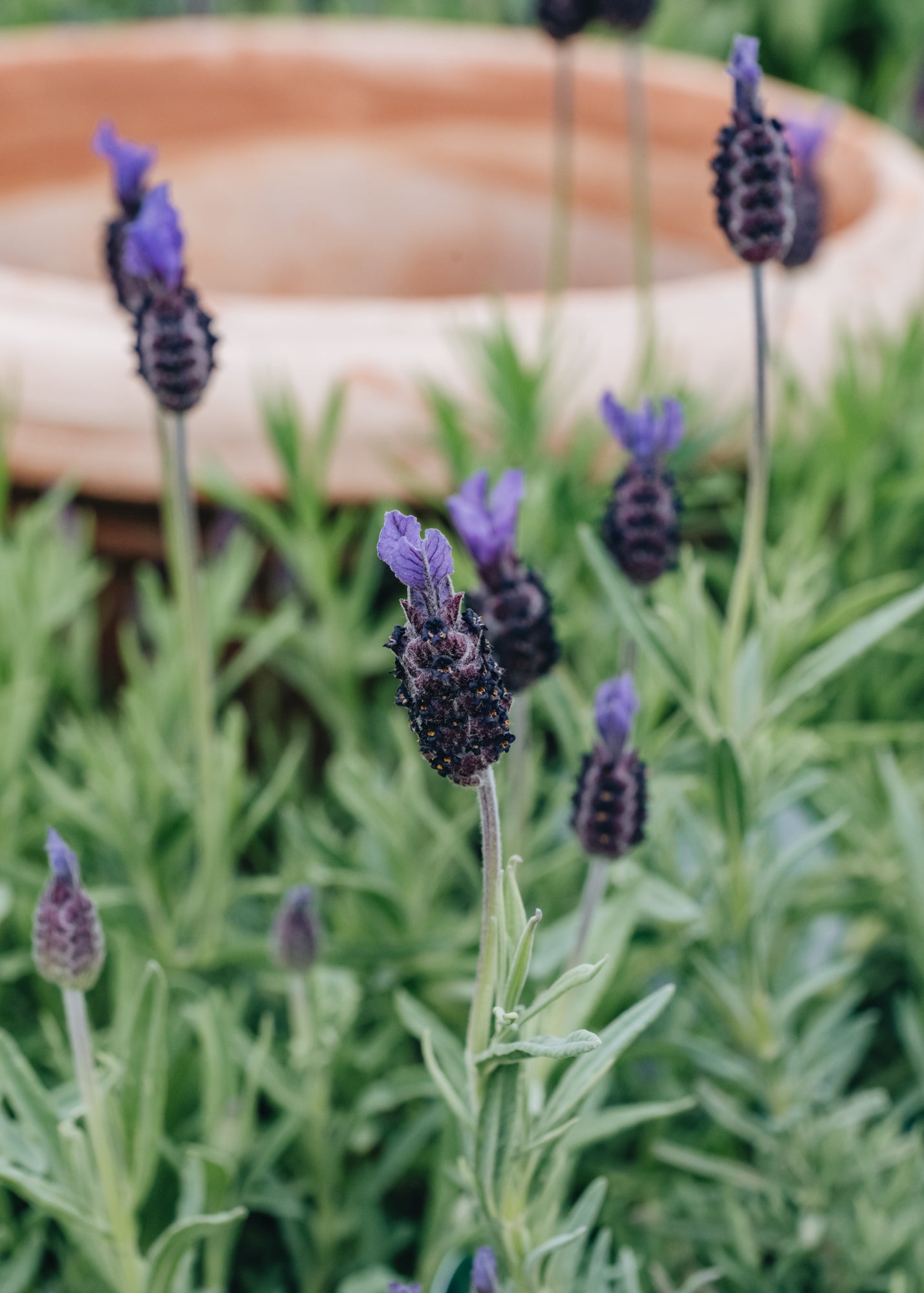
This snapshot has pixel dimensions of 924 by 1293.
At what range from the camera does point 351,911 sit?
33.8 inches

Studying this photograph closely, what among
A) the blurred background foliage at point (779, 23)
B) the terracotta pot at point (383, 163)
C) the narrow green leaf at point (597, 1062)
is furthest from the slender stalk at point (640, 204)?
the narrow green leaf at point (597, 1062)

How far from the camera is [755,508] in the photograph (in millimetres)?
670

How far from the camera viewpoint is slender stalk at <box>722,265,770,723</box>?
64 centimetres

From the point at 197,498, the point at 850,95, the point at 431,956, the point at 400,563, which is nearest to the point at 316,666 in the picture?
the point at 197,498

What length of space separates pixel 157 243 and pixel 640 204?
85cm

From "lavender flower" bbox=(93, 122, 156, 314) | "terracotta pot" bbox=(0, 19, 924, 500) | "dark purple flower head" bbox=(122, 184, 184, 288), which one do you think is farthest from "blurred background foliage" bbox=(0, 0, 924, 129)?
"dark purple flower head" bbox=(122, 184, 184, 288)

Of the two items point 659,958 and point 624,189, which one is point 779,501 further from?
point 624,189

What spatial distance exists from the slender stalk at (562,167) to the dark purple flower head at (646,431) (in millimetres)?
435

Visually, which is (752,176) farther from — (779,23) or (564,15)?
(779,23)

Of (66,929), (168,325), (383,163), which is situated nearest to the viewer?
(66,929)

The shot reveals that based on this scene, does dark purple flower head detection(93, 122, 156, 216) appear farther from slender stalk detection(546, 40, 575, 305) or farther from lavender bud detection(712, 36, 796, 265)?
slender stalk detection(546, 40, 575, 305)

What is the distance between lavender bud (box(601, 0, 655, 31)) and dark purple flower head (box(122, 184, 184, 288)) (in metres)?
0.48

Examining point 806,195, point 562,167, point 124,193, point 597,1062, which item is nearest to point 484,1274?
point 597,1062

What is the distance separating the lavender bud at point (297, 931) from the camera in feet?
2.31
